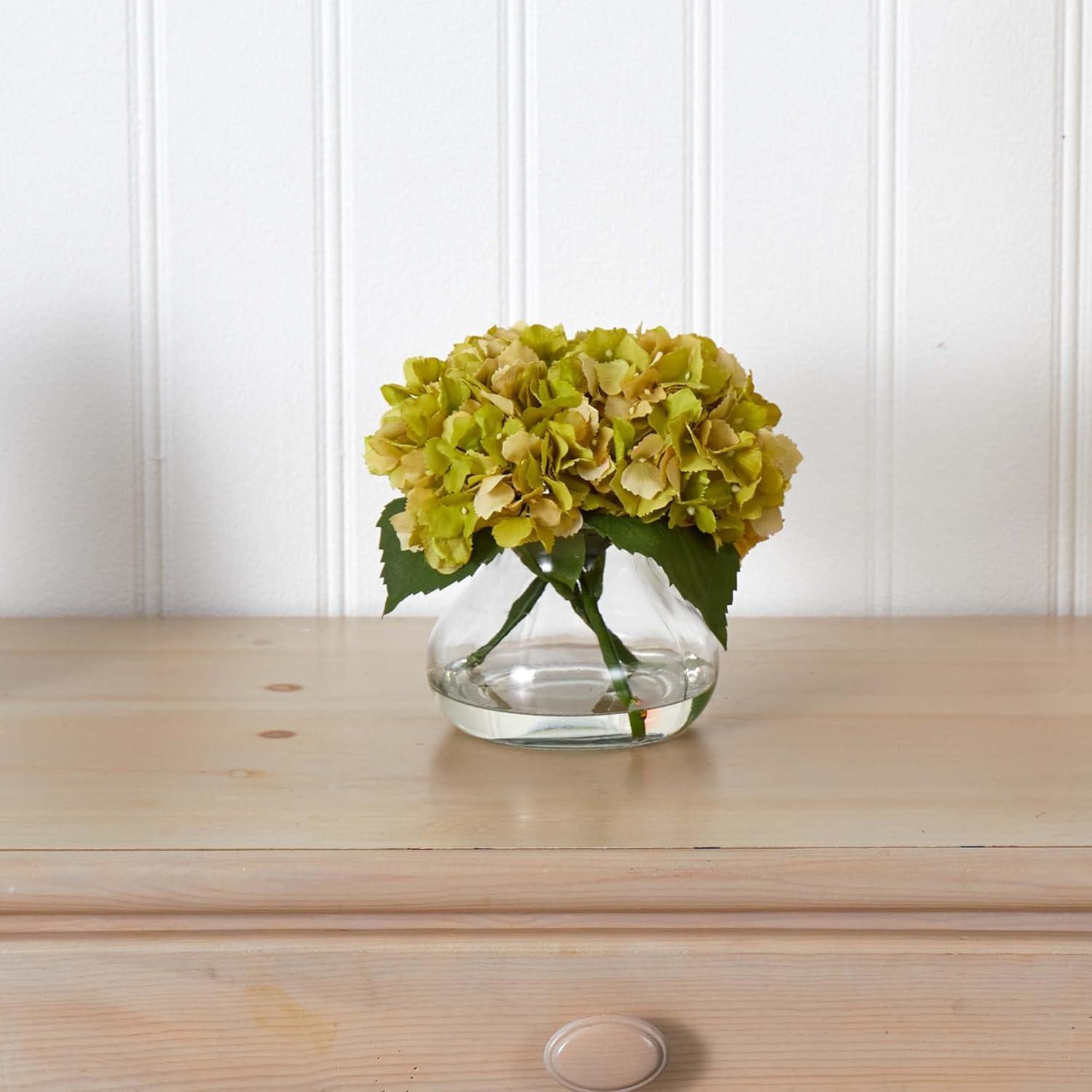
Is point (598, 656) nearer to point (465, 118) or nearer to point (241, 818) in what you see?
point (241, 818)

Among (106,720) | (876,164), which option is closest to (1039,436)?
(876,164)

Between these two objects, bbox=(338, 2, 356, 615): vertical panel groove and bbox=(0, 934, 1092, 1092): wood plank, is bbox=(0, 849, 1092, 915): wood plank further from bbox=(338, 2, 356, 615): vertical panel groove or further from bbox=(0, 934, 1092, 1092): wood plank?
bbox=(338, 2, 356, 615): vertical panel groove

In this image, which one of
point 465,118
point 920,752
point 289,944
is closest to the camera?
point 289,944

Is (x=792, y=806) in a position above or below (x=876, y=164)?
below

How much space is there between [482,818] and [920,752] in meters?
0.25

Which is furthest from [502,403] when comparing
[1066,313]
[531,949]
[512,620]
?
[1066,313]

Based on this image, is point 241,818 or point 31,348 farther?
point 31,348

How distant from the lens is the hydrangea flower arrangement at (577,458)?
55cm

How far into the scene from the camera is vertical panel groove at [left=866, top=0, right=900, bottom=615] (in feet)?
3.01

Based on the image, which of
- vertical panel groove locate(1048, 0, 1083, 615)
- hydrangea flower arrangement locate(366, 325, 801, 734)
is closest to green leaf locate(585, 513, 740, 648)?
hydrangea flower arrangement locate(366, 325, 801, 734)

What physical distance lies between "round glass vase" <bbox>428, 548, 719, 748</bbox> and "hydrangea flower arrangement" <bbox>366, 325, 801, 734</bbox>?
3 centimetres

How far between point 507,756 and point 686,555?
0.15 m

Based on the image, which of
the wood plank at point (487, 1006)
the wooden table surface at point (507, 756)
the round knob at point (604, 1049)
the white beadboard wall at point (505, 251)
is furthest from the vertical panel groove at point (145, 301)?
the round knob at point (604, 1049)

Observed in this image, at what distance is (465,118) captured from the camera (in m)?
0.92
